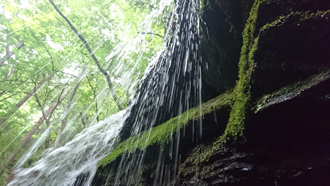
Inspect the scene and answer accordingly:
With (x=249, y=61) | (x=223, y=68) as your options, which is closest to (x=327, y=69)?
(x=249, y=61)

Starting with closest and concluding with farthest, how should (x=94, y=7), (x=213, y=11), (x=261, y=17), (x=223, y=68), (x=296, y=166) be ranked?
(x=296, y=166)
(x=261, y=17)
(x=223, y=68)
(x=213, y=11)
(x=94, y=7)

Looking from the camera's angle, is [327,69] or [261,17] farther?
[261,17]

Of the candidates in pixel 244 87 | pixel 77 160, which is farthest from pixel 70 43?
pixel 244 87

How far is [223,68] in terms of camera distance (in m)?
2.72

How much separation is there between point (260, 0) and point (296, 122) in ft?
4.77

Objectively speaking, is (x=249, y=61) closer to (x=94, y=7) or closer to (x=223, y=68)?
(x=223, y=68)

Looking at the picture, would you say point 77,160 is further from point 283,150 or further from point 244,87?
point 283,150

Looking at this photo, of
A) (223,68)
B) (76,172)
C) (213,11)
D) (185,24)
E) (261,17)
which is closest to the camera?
(261,17)

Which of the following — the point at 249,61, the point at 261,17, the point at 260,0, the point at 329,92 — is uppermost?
the point at 260,0

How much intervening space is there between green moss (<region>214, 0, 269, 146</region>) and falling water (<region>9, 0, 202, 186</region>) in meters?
0.53

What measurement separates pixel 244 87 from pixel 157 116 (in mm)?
2175

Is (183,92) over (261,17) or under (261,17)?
under

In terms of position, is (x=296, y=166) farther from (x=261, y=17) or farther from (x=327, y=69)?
(x=261, y=17)

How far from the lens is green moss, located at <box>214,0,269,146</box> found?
188cm
